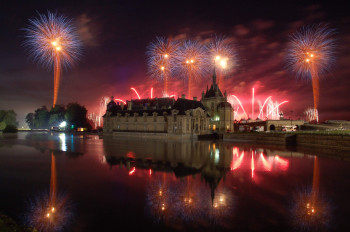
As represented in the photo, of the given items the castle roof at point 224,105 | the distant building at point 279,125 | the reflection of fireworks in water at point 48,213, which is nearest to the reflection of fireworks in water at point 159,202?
the reflection of fireworks in water at point 48,213

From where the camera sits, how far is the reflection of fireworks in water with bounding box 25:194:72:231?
9328 mm

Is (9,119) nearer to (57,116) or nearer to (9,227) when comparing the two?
(57,116)

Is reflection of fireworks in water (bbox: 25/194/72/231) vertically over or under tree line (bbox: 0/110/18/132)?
under

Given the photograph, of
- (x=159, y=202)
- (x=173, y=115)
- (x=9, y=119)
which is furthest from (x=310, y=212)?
(x=9, y=119)

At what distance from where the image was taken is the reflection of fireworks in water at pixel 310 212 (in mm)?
9328

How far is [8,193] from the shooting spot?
43.7 ft

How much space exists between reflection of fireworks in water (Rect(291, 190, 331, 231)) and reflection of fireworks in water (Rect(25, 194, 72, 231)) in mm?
9375

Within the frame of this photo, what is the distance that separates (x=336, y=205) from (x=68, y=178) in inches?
642

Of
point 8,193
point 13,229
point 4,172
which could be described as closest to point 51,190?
point 8,193

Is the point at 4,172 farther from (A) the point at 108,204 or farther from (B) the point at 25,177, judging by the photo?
(A) the point at 108,204

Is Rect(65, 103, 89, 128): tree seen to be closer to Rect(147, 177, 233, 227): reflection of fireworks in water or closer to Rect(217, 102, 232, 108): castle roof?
Rect(217, 102, 232, 108): castle roof

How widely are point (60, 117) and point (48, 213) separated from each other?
120141 millimetres

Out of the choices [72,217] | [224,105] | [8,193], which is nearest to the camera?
[72,217]

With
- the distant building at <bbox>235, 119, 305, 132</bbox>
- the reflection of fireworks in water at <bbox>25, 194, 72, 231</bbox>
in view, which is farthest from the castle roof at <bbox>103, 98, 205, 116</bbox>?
the reflection of fireworks in water at <bbox>25, 194, 72, 231</bbox>
